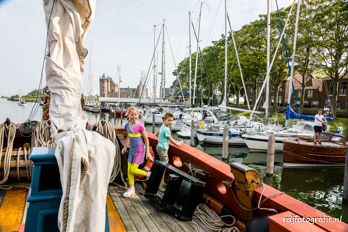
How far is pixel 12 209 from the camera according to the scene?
11.0 ft

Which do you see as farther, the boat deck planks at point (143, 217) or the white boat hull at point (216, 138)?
the white boat hull at point (216, 138)

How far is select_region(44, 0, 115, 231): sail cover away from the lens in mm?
1741

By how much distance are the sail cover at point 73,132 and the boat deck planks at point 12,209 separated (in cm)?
125

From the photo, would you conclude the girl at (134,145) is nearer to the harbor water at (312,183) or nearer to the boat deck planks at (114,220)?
the boat deck planks at (114,220)

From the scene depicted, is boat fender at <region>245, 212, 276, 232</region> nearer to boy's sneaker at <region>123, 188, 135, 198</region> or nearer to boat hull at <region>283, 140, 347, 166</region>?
boy's sneaker at <region>123, 188, 135, 198</region>

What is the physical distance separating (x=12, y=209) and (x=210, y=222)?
8.05 ft

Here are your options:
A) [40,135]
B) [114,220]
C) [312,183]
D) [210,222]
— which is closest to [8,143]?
[40,135]

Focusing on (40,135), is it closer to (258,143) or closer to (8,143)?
(8,143)

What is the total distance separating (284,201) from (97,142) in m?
1.90

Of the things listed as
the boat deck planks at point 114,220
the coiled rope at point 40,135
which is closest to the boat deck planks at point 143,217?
the boat deck planks at point 114,220

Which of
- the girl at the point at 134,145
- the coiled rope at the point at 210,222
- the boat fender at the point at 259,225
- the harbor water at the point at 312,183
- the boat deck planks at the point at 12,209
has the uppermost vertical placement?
the girl at the point at 134,145

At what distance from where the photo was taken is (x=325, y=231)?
197 centimetres

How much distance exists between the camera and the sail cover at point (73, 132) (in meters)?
1.74

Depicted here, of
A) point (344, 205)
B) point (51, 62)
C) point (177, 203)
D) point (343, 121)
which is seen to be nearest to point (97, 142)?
point (51, 62)
